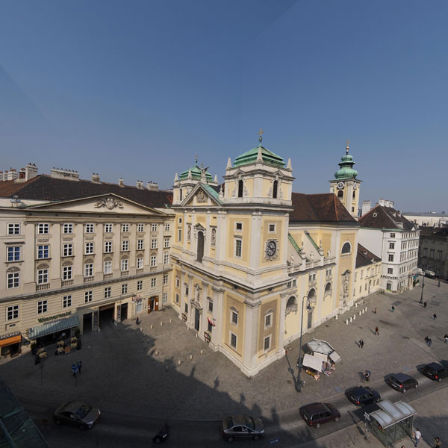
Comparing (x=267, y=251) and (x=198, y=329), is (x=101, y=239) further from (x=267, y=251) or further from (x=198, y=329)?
(x=267, y=251)

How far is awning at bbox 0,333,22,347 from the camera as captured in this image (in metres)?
24.9

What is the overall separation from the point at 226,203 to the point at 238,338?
14510mm

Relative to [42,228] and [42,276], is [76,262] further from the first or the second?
[42,228]

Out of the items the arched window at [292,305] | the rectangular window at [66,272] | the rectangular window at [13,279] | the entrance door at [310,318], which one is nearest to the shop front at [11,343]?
the rectangular window at [13,279]

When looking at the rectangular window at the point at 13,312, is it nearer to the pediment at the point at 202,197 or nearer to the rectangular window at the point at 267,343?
the pediment at the point at 202,197

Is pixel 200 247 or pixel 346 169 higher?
pixel 346 169

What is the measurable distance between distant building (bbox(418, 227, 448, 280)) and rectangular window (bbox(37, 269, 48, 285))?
89191mm

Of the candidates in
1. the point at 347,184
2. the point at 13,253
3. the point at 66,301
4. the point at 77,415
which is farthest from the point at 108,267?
the point at 347,184

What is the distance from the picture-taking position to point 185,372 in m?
24.6

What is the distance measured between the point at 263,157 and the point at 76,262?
25284 millimetres

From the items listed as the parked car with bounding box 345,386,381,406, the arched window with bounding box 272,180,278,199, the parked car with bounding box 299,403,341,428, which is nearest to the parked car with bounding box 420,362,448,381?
the parked car with bounding box 345,386,381,406

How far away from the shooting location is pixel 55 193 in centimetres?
2950

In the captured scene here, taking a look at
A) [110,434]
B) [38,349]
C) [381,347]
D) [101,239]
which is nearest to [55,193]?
[101,239]

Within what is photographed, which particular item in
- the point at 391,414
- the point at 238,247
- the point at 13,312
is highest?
the point at 238,247
